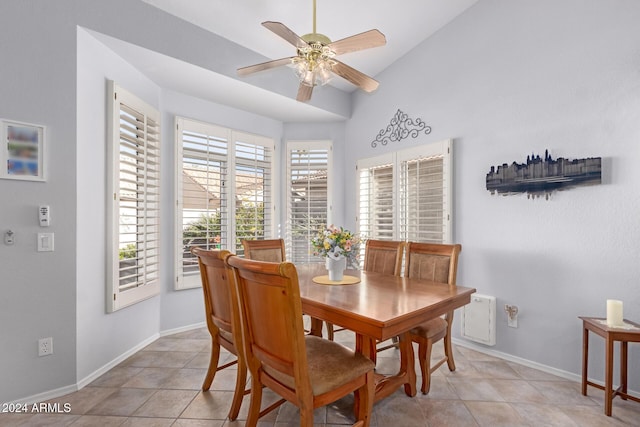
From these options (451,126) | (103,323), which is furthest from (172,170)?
(451,126)

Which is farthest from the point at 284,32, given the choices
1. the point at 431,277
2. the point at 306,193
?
the point at 306,193

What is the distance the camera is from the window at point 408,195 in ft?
10.7

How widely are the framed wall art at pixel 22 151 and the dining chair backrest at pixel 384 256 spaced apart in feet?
8.93

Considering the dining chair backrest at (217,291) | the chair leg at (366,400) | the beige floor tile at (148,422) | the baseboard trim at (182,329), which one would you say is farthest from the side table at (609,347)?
the baseboard trim at (182,329)

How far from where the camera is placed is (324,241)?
7.57ft

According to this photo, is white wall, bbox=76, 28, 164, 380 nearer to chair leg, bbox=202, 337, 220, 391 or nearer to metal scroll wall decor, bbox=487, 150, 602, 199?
chair leg, bbox=202, 337, 220, 391

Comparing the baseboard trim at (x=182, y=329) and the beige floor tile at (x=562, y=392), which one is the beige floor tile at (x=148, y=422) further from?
Answer: the beige floor tile at (x=562, y=392)

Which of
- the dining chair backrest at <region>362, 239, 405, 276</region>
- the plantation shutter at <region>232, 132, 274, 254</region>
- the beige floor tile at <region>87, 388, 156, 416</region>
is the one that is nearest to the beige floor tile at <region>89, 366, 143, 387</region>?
the beige floor tile at <region>87, 388, 156, 416</region>

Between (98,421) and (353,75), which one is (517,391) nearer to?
(353,75)

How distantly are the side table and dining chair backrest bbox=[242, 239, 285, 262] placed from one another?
8.50 feet

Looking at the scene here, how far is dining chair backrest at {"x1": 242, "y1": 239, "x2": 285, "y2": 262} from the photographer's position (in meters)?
3.09

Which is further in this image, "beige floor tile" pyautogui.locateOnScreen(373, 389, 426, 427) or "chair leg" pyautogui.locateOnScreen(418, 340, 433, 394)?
"chair leg" pyautogui.locateOnScreen(418, 340, 433, 394)

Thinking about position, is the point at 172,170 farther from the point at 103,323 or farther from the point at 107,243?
the point at 103,323

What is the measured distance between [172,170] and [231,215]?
0.85 meters
